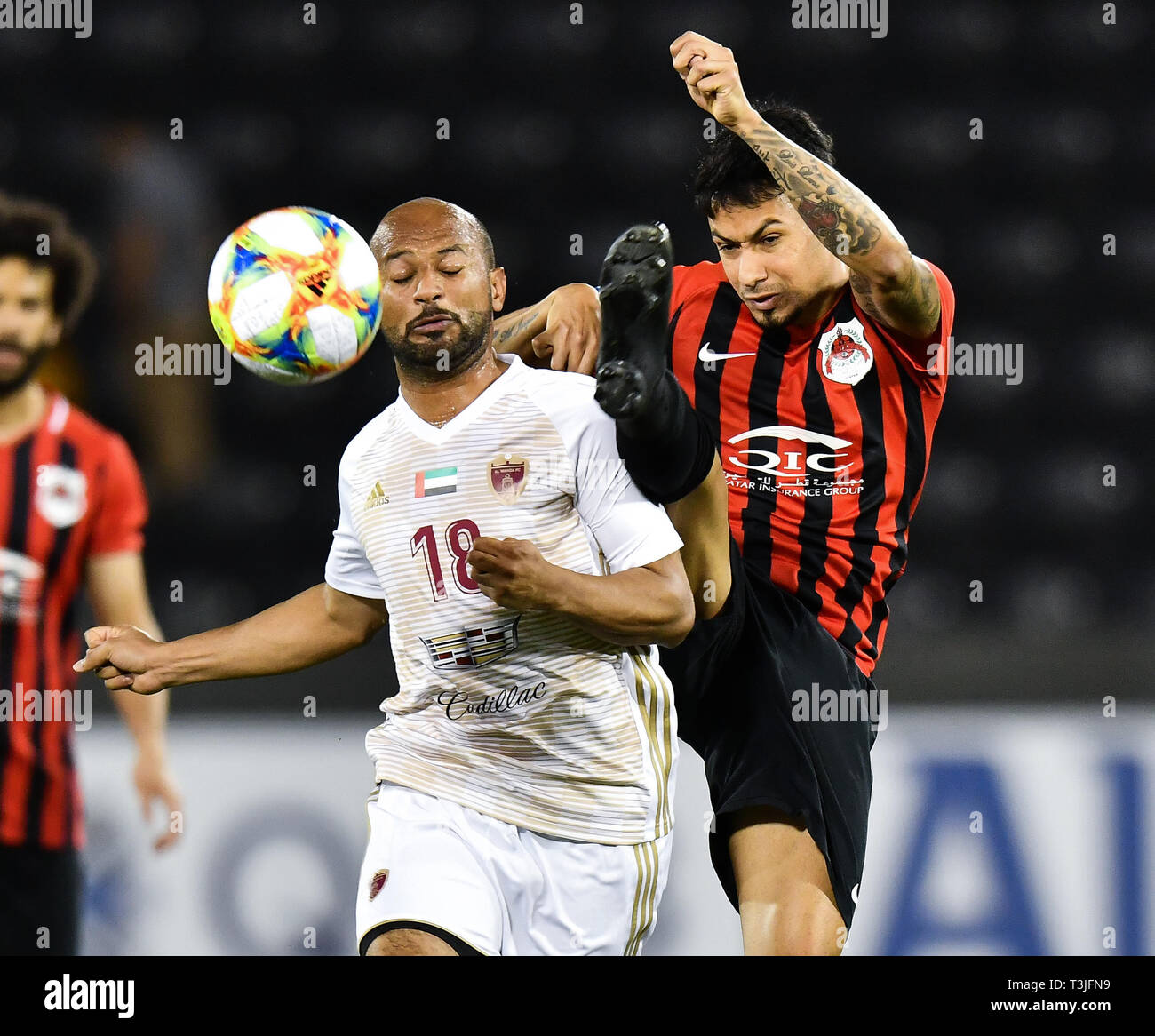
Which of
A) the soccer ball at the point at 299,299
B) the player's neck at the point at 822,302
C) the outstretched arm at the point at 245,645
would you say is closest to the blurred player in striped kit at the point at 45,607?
the outstretched arm at the point at 245,645

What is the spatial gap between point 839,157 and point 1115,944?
2699 mm

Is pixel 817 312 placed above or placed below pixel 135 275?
below

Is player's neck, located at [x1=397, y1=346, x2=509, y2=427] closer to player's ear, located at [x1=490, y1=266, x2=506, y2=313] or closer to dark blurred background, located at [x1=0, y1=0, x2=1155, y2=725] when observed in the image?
player's ear, located at [x1=490, y1=266, x2=506, y2=313]

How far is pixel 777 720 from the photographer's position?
3.00 m

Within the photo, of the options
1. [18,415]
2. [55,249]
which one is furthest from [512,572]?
[55,249]

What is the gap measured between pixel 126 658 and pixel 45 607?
3.64 feet

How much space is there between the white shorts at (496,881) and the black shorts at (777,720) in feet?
1.17

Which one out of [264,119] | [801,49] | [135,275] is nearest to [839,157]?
[801,49]

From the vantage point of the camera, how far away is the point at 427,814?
2588 millimetres

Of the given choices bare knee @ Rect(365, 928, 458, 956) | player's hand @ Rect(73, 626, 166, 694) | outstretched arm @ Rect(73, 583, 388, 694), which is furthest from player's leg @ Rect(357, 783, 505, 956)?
player's hand @ Rect(73, 626, 166, 694)

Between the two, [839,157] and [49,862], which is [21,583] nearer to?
[49,862]

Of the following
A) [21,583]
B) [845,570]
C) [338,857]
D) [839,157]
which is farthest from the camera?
[839,157]

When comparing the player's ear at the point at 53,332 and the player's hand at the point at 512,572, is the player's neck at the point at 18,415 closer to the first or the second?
the player's ear at the point at 53,332

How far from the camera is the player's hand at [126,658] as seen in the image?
8.84 ft
